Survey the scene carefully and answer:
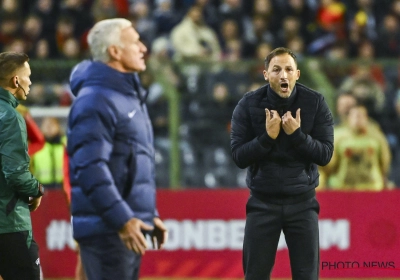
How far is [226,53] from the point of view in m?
14.3

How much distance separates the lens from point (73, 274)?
1091 centimetres

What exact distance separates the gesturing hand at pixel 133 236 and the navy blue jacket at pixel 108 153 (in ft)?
0.11

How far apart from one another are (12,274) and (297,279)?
1.93m

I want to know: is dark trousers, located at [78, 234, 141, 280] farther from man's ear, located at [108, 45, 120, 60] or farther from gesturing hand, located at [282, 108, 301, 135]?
gesturing hand, located at [282, 108, 301, 135]

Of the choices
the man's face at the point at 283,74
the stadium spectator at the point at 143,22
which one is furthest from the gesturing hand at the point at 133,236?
the stadium spectator at the point at 143,22

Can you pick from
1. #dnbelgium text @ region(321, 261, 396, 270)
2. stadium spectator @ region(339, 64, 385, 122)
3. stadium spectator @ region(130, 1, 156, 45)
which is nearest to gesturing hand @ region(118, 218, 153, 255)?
#dnbelgium text @ region(321, 261, 396, 270)

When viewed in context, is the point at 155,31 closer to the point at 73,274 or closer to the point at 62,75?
the point at 62,75

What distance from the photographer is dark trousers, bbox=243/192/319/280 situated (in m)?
6.26

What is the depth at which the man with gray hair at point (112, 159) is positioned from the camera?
4.92 meters

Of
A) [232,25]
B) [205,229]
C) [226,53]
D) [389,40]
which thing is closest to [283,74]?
[205,229]

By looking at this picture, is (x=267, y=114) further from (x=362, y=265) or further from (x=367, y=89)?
(x=367, y=89)

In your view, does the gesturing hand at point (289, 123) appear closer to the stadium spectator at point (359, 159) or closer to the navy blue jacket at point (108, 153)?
the navy blue jacket at point (108, 153)

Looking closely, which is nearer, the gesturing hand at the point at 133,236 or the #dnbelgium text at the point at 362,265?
the gesturing hand at the point at 133,236

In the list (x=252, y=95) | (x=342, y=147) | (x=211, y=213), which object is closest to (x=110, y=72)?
(x=252, y=95)
